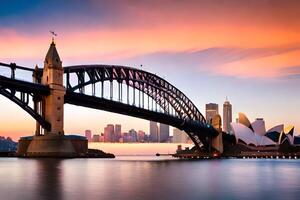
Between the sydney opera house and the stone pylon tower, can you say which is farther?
the sydney opera house

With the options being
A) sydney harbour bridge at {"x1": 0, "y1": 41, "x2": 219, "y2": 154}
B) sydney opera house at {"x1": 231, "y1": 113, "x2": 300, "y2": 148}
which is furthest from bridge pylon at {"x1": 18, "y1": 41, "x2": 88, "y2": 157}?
sydney opera house at {"x1": 231, "y1": 113, "x2": 300, "y2": 148}

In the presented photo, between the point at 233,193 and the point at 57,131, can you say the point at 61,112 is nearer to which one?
the point at 57,131

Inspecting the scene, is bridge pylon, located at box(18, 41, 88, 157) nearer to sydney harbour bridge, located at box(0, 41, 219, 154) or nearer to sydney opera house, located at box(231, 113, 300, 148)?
sydney harbour bridge, located at box(0, 41, 219, 154)

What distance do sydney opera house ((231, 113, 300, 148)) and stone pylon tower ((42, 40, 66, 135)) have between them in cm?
7818

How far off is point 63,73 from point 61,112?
7.10 m

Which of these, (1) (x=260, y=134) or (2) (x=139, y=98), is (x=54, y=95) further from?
(1) (x=260, y=134)

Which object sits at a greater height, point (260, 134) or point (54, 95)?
point (54, 95)

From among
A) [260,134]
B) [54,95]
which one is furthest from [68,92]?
[260,134]

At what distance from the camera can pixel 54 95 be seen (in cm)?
8231

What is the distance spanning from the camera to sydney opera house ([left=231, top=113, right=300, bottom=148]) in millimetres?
150875

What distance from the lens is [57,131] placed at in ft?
270

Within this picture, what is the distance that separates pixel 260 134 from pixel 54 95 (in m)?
90.2

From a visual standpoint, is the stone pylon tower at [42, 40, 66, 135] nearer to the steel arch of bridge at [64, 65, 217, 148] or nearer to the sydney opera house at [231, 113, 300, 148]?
the steel arch of bridge at [64, 65, 217, 148]

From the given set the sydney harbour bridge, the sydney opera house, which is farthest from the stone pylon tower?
the sydney opera house
